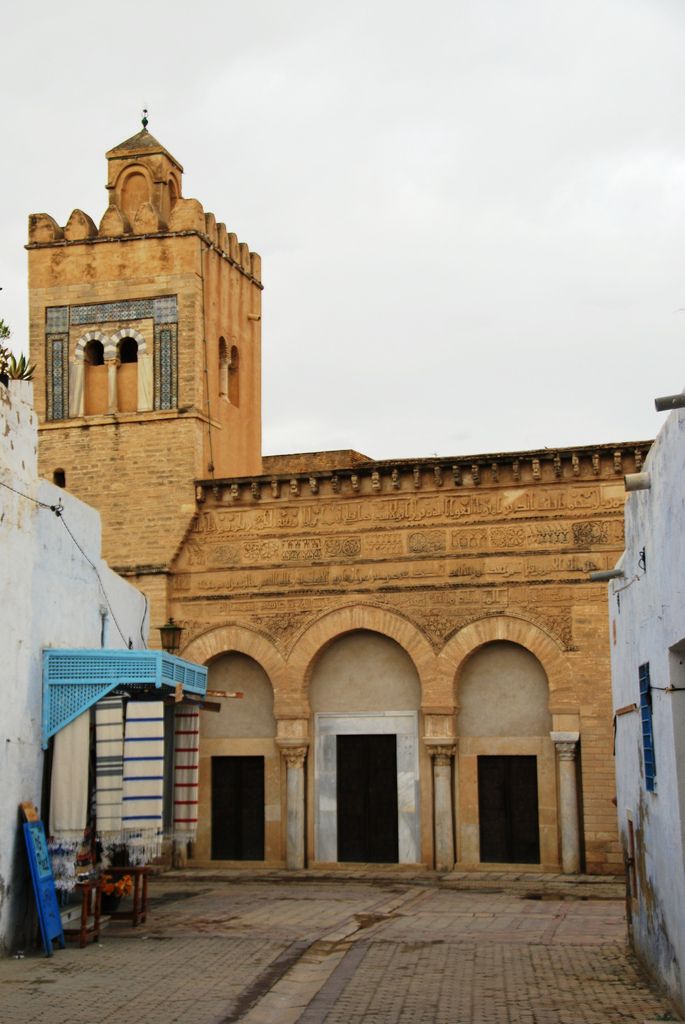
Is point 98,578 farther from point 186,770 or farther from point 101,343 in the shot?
point 101,343

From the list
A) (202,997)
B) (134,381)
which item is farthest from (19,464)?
(134,381)

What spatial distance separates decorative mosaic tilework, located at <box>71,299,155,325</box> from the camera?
22188 mm

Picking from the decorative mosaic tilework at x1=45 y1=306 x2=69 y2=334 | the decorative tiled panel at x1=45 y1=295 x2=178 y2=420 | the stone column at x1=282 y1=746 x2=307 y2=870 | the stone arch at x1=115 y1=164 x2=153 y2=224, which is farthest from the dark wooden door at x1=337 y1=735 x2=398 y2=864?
the stone arch at x1=115 y1=164 x2=153 y2=224

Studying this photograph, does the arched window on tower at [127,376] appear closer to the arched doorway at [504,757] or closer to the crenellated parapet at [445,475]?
the crenellated parapet at [445,475]

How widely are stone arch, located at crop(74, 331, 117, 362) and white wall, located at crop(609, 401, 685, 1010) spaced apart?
1262 cm

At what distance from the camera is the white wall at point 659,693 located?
327 inches

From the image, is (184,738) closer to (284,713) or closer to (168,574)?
(284,713)

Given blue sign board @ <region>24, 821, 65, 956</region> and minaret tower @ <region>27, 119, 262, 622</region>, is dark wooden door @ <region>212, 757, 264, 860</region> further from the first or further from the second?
blue sign board @ <region>24, 821, 65, 956</region>

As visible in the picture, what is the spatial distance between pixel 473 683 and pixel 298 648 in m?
2.75

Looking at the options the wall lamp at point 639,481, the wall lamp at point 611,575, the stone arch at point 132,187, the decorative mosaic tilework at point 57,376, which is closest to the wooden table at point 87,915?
the wall lamp at point 611,575

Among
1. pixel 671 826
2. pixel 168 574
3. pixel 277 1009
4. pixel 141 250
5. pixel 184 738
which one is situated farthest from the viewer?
pixel 141 250

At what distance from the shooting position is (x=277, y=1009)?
9859mm

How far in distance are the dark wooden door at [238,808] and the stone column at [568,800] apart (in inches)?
187

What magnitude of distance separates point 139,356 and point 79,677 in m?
10.4
